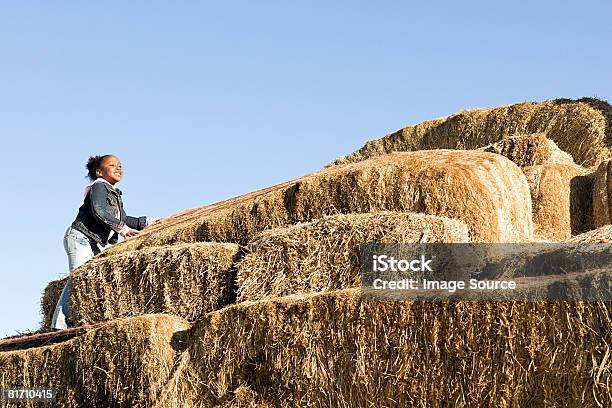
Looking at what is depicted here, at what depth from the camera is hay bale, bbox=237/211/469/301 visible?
8062mm

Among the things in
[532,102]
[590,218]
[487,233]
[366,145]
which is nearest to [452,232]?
[487,233]

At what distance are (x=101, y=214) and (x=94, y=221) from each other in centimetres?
29

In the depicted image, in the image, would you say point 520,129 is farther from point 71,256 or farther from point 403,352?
point 403,352

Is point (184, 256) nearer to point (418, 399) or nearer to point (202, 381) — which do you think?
point (202, 381)

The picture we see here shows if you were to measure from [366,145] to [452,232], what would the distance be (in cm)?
1197

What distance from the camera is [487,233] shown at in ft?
28.4

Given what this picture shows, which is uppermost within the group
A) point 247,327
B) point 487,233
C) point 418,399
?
point 487,233

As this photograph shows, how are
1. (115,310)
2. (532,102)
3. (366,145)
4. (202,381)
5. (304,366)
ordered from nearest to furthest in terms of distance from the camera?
(304,366)
(202,381)
(115,310)
(532,102)
(366,145)

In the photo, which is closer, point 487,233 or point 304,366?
point 304,366

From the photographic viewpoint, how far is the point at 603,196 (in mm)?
11297

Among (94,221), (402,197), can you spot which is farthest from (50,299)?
(402,197)

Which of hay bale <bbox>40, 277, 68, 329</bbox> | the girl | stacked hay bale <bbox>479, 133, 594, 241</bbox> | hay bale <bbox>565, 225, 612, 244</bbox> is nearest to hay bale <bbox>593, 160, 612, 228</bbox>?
stacked hay bale <bbox>479, 133, 594, 241</bbox>

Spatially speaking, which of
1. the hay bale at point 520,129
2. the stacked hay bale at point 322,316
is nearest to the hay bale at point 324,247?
the stacked hay bale at point 322,316

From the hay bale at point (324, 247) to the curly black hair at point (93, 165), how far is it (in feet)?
7.75
